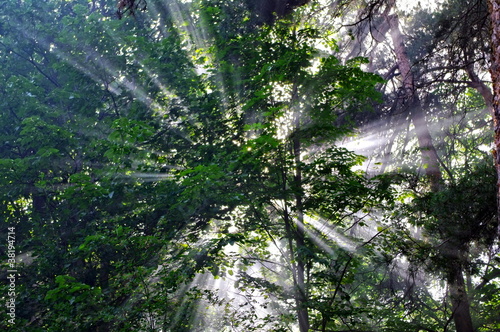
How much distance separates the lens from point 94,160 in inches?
316

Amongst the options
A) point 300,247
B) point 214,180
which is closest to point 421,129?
point 300,247

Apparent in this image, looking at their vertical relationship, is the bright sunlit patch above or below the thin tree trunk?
below

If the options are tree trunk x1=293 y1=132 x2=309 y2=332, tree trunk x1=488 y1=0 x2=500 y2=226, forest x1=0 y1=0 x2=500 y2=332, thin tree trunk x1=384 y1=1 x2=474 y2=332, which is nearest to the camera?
tree trunk x1=488 y1=0 x2=500 y2=226

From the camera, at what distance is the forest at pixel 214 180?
518cm

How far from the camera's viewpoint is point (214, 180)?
5.39m

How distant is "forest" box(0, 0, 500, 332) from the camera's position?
5.18 m

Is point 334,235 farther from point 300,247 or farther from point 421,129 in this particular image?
point 421,129

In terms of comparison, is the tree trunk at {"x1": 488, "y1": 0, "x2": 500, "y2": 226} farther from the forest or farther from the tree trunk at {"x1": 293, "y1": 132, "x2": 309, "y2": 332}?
the tree trunk at {"x1": 293, "y1": 132, "x2": 309, "y2": 332}

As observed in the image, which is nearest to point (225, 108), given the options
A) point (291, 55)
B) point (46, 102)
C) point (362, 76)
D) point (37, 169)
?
point (291, 55)

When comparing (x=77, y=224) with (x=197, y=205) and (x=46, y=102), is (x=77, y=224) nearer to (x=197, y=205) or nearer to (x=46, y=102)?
(x=197, y=205)

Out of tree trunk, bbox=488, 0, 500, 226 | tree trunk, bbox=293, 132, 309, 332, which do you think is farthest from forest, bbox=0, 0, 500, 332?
tree trunk, bbox=488, 0, 500, 226

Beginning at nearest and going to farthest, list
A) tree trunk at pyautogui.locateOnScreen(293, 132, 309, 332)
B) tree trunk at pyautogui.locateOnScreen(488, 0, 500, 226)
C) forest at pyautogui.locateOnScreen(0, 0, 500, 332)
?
tree trunk at pyautogui.locateOnScreen(488, 0, 500, 226), forest at pyautogui.locateOnScreen(0, 0, 500, 332), tree trunk at pyautogui.locateOnScreen(293, 132, 309, 332)

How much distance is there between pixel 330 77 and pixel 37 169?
5596 millimetres

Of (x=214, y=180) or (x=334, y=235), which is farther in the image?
(x=334, y=235)
